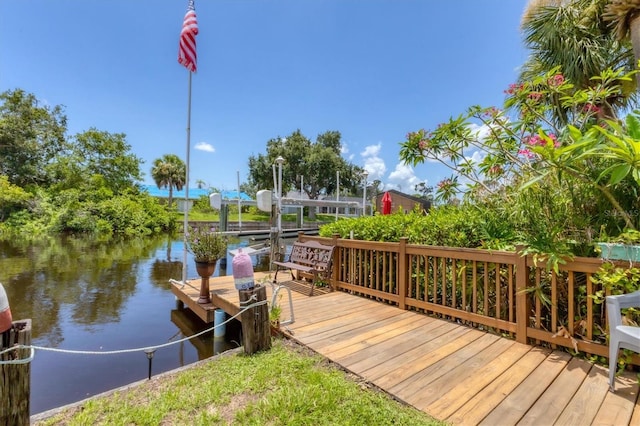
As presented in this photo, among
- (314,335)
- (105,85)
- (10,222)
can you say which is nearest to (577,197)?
(314,335)

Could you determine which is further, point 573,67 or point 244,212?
point 244,212

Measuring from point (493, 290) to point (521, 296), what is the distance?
44 centimetres

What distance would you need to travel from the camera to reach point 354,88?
57.1ft

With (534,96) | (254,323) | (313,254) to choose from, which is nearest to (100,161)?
(313,254)

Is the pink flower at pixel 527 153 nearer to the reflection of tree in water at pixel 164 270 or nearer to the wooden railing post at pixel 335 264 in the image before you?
the wooden railing post at pixel 335 264

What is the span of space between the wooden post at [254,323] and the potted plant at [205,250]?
1.85 meters

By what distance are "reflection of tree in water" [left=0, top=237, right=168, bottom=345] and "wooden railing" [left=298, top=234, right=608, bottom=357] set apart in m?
5.01

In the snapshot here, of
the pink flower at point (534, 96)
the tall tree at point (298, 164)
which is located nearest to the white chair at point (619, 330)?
the pink flower at point (534, 96)

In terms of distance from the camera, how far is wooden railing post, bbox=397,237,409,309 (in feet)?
12.4

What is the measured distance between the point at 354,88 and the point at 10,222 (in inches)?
884

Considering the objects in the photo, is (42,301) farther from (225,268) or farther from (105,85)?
(105,85)

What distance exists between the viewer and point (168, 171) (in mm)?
31031

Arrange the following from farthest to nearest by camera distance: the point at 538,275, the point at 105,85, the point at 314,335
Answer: the point at 105,85 < the point at 314,335 < the point at 538,275

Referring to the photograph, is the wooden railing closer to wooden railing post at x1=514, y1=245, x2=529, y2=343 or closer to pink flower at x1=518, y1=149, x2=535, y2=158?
wooden railing post at x1=514, y1=245, x2=529, y2=343
